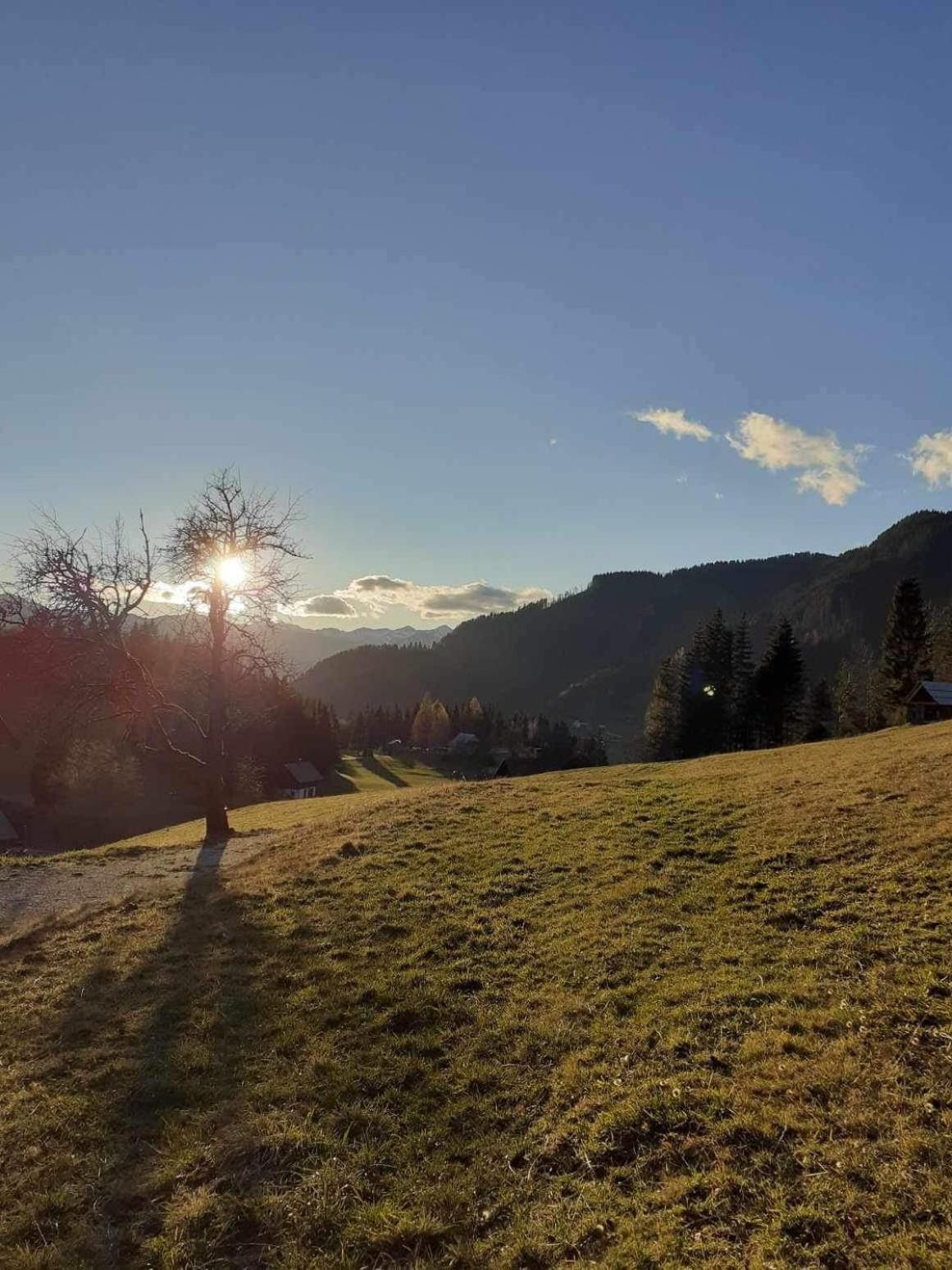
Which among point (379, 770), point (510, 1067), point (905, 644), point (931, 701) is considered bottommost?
point (379, 770)

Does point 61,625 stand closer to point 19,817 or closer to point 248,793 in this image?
point 19,817

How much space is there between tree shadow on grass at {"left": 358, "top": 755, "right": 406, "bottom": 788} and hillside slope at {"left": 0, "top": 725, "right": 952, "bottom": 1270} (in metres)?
77.6

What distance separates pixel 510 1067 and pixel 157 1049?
5012 mm

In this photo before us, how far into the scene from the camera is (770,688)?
195ft

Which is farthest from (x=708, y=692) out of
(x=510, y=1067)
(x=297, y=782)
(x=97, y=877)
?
(x=510, y=1067)

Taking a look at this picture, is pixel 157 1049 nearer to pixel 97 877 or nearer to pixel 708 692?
pixel 97 877

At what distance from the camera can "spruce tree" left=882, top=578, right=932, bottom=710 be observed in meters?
57.3

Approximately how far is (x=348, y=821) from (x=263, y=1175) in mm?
16055

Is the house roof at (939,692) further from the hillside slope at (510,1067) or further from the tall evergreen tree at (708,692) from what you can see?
the hillside slope at (510,1067)

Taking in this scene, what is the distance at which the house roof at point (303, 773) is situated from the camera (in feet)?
282

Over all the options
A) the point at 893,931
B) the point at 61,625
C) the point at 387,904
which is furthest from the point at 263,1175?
the point at 61,625

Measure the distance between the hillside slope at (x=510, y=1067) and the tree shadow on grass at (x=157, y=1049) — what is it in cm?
4

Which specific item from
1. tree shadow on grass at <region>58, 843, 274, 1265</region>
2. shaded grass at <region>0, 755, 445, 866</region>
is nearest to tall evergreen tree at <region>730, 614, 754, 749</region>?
shaded grass at <region>0, 755, 445, 866</region>

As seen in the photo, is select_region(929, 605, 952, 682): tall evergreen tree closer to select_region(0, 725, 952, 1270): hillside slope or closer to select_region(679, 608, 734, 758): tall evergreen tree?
select_region(679, 608, 734, 758): tall evergreen tree
